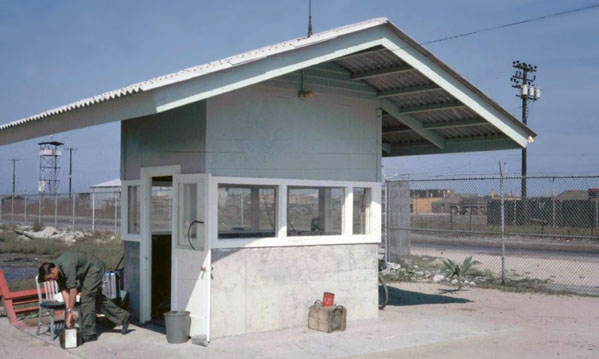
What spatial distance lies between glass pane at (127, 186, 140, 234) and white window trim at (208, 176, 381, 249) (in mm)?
2385

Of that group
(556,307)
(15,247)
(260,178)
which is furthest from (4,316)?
(15,247)

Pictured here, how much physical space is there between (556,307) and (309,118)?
645 centimetres

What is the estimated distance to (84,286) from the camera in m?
9.38

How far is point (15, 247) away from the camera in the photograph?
25672 mm

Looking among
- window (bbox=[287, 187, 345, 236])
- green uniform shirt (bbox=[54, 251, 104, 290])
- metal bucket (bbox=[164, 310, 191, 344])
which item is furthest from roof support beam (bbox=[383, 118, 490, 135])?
green uniform shirt (bbox=[54, 251, 104, 290])

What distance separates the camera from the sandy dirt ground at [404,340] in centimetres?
859

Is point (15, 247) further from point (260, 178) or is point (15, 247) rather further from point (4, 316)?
point (260, 178)

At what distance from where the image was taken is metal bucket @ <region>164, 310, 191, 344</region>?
895 centimetres

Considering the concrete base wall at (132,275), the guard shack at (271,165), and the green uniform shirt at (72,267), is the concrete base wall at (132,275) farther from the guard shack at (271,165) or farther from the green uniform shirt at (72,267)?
the green uniform shirt at (72,267)

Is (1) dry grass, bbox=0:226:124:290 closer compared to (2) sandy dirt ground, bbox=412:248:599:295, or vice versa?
(2) sandy dirt ground, bbox=412:248:599:295

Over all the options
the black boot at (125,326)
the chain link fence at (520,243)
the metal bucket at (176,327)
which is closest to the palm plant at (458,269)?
the chain link fence at (520,243)

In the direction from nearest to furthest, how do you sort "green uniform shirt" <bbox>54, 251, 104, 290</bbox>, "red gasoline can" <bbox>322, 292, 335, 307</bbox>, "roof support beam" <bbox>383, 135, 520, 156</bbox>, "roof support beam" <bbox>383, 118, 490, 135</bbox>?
1. "green uniform shirt" <bbox>54, 251, 104, 290</bbox>
2. "red gasoline can" <bbox>322, 292, 335, 307</bbox>
3. "roof support beam" <bbox>383, 118, 490, 135</bbox>
4. "roof support beam" <bbox>383, 135, 520, 156</bbox>

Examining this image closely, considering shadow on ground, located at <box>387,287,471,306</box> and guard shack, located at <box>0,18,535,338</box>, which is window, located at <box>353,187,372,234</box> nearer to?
guard shack, located at <box>0,18,535,338</box>

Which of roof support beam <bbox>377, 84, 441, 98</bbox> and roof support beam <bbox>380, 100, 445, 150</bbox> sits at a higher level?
roof support beam <bbox>377, 84, 441, 98</bbox>
